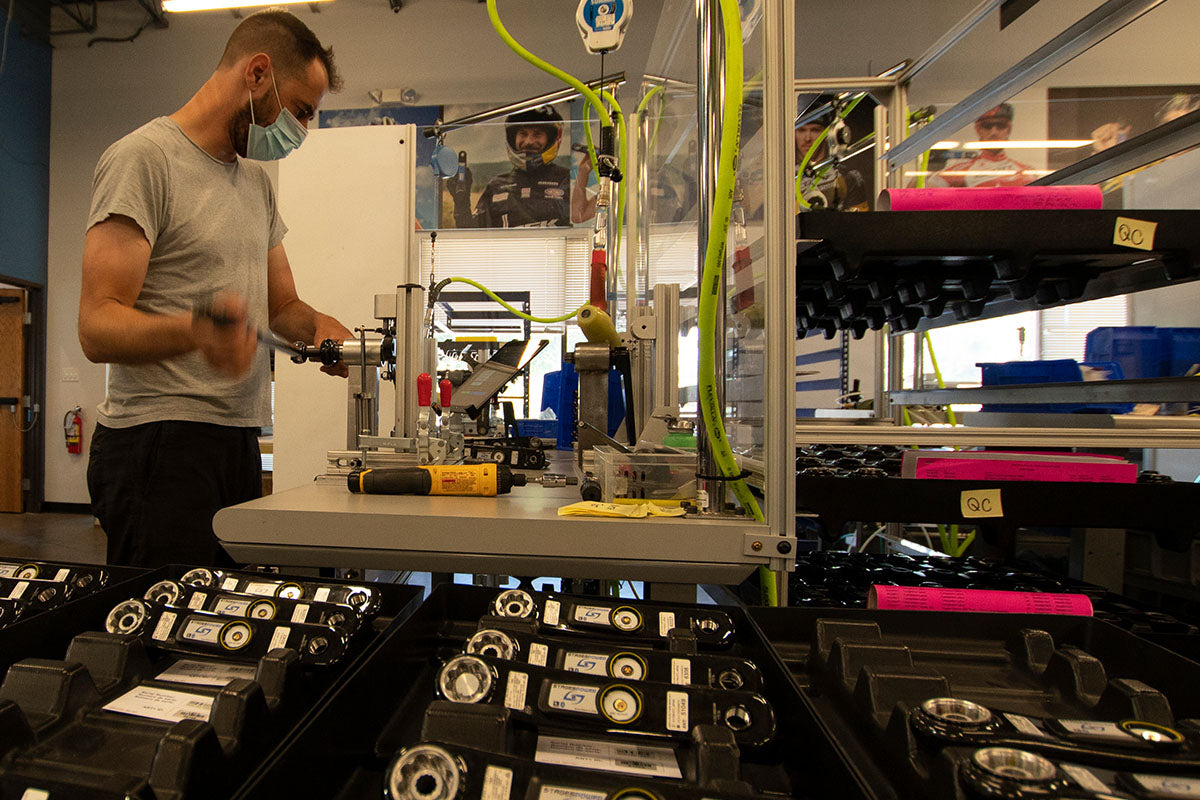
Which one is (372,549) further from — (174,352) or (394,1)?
(394,1)

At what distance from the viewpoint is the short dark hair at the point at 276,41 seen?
1293 mm

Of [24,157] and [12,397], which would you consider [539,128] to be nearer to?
[24,157]

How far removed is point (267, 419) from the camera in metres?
1.32

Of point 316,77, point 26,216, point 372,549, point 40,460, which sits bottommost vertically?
point 40,460

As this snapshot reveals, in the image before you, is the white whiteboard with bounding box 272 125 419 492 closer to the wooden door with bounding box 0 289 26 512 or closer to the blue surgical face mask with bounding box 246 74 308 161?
the blue surgical face mask with bounding box 246 74 308 161

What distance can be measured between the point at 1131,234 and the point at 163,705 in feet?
4.02

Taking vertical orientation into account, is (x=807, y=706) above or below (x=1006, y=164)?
below

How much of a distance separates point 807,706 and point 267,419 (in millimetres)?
1282

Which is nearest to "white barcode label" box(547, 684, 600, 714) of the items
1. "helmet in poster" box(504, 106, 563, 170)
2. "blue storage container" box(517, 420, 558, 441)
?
"blue storage container" box(517, 420, 558, 441)

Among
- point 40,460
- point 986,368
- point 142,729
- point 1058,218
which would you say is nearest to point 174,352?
→ point 142,729

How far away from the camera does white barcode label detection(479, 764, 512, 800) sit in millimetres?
325

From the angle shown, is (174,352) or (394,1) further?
(394,1)

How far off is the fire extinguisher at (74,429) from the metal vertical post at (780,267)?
6.67 metres

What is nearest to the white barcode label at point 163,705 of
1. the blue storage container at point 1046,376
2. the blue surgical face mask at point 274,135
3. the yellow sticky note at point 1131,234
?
the yellow sticky note at point 1131,234
